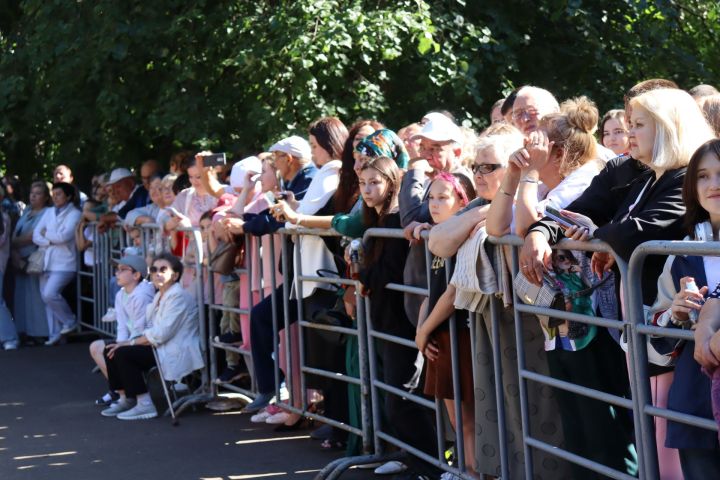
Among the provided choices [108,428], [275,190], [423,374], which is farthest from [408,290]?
[108,428]

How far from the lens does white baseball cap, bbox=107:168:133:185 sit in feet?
43.5

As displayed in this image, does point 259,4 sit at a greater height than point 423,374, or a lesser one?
greater

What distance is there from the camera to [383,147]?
7.34 metres

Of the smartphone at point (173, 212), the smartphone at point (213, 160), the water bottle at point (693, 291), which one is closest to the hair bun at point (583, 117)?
the water bottle at point (693, 291)

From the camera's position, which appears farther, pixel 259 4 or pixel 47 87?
pixel 47 87

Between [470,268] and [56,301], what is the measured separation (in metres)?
9.67

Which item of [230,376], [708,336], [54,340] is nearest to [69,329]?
[54,340]

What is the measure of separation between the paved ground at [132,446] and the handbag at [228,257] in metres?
1.15

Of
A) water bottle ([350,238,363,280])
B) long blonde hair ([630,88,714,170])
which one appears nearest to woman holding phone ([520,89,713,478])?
long blonde hair ([630,88,714,170])

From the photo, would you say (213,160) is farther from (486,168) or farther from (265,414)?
(486,168)

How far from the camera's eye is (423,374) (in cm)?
677

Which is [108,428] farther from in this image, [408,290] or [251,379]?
[408,290]

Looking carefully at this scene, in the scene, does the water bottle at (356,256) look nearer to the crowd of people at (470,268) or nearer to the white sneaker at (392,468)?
the crowd of people at (470,268)

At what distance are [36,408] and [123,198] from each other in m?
3.62
